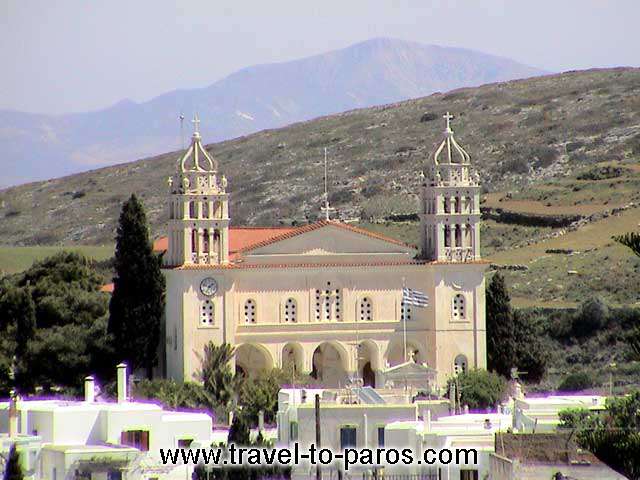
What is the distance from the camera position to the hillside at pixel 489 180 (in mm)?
111531

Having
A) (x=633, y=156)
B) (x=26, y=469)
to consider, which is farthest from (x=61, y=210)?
(x=26, y=469)

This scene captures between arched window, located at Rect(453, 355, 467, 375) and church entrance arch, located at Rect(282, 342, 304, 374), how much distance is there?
4983mm

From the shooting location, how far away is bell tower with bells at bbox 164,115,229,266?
262 ft

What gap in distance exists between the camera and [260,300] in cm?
8038

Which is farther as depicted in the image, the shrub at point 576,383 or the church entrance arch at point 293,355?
the church entrance arch at point 293,355

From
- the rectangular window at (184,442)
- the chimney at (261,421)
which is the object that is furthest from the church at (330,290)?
the rectangular window at (184,442)

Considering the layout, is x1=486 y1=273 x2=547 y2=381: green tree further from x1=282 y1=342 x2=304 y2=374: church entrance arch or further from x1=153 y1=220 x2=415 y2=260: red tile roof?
x1=282 y1=342 x2=304 y2=374: church entrance arch

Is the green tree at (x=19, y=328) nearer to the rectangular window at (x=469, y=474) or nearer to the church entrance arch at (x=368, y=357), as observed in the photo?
Result: the church entrance arch at (x=368, y=357)

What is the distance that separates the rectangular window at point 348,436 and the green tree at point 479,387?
50.6ft

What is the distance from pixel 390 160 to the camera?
535ft

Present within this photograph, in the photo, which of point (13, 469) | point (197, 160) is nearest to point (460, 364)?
point (197, 160)

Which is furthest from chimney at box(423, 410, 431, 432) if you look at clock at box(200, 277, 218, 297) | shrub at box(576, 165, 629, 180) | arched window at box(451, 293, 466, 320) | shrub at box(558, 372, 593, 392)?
shrub at box(576, 165, 629, 180)

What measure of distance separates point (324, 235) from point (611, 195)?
48.3 metres

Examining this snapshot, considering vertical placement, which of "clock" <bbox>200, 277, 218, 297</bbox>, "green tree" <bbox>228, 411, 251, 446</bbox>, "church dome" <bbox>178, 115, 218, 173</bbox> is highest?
"church dome" <bbox>178, 115, 218, 173</bbox>
